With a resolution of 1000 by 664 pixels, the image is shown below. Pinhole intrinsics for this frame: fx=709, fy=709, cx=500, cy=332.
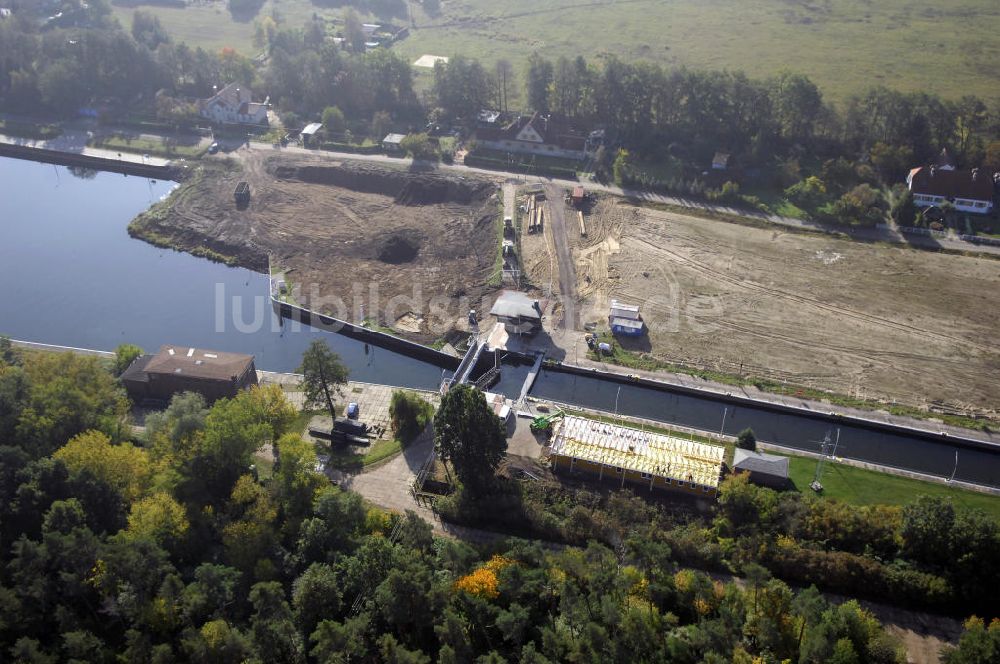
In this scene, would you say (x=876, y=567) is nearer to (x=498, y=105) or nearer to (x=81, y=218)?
(x=498, y=105)

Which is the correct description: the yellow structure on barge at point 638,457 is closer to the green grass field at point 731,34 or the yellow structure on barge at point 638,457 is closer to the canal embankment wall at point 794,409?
the canal embankment wall at point 794,409

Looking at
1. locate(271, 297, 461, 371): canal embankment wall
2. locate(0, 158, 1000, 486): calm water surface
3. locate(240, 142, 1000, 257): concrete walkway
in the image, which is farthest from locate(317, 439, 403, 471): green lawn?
locate(240, 142, 1000, 257): concrete walkway

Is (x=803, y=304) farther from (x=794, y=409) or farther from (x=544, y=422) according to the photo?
(x=544, y=422)

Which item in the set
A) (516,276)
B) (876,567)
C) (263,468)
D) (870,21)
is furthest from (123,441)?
(870,21)

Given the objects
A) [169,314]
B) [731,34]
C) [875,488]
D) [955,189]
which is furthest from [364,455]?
[731,34]

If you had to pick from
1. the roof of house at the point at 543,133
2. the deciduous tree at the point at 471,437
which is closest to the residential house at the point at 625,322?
the deciduous tree at the point at 471,437

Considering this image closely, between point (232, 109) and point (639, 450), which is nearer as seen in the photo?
point (639, 450)
